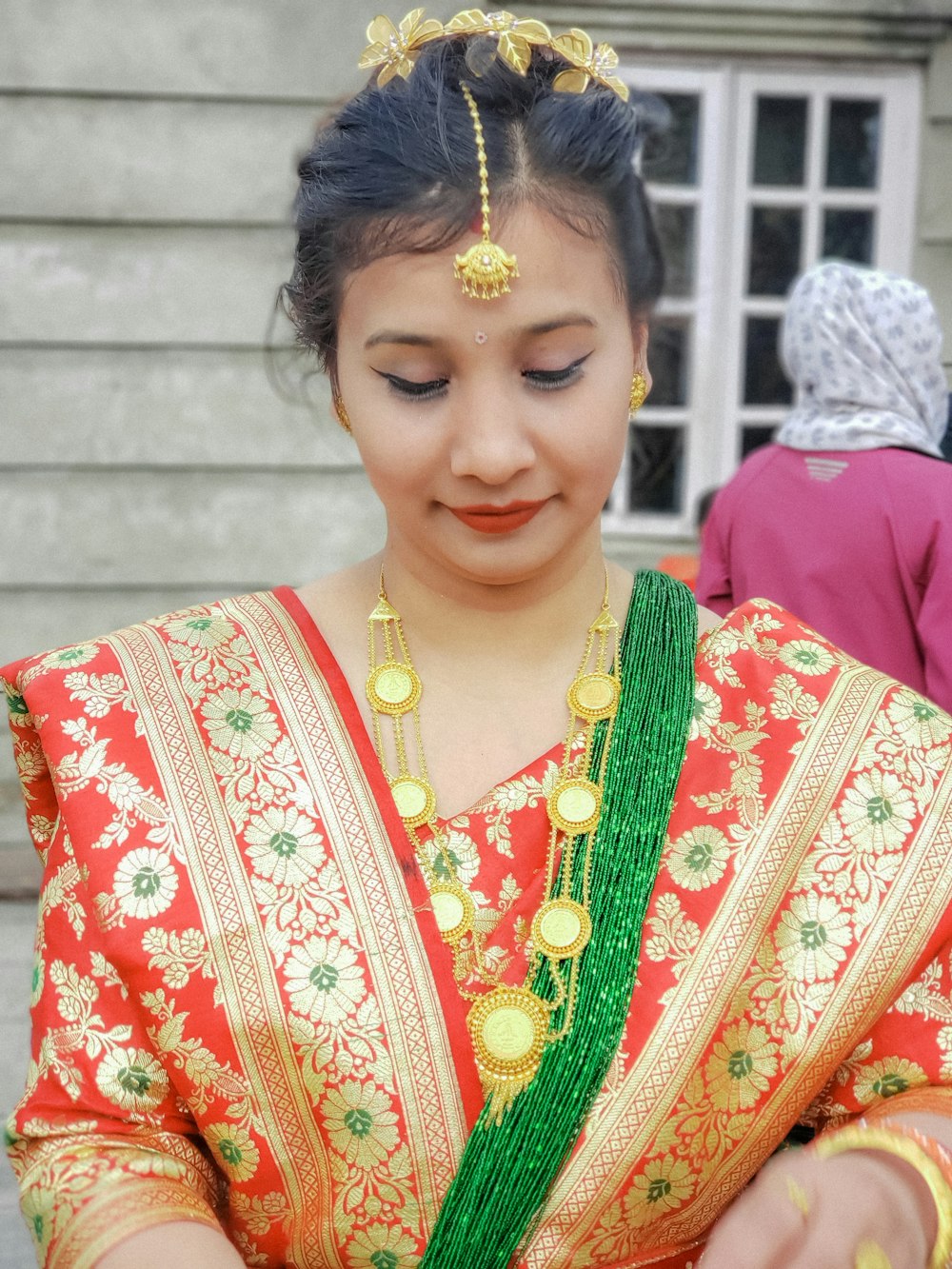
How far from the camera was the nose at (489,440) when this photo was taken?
3.94 feet

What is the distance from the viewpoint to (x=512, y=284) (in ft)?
3.98

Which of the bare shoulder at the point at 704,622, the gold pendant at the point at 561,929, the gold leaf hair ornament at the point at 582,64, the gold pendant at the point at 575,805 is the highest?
the gold leaf hair ornament at the point at 582,64

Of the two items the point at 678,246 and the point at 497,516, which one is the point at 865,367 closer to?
the point at 497,516

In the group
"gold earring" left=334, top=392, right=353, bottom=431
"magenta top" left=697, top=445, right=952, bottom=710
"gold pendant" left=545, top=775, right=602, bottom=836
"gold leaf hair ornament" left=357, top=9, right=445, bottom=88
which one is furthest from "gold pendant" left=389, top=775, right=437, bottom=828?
"magenta top" left=697, top=445, right=952, bottom=710

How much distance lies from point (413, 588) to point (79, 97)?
3899 millimetres

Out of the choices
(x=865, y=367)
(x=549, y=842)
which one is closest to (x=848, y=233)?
(x=865, y=367)

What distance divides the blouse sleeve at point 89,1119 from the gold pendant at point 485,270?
675 millimetres

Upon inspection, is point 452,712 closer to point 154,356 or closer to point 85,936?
point 85,936

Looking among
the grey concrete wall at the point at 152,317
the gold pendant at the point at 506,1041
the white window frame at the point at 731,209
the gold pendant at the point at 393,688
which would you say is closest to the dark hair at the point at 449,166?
the gold pendant at the point at 393,688

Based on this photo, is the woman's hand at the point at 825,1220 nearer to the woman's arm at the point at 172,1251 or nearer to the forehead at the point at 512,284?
the woman's arm at the point at 172,1251

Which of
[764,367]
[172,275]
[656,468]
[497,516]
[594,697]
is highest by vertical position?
[497,516]

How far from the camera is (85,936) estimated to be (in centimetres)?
125

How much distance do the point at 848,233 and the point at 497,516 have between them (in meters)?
4.47

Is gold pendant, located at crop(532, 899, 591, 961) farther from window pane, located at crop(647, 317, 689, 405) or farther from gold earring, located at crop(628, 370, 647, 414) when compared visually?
window pane, located at crop(647, 317, 689, 405)
